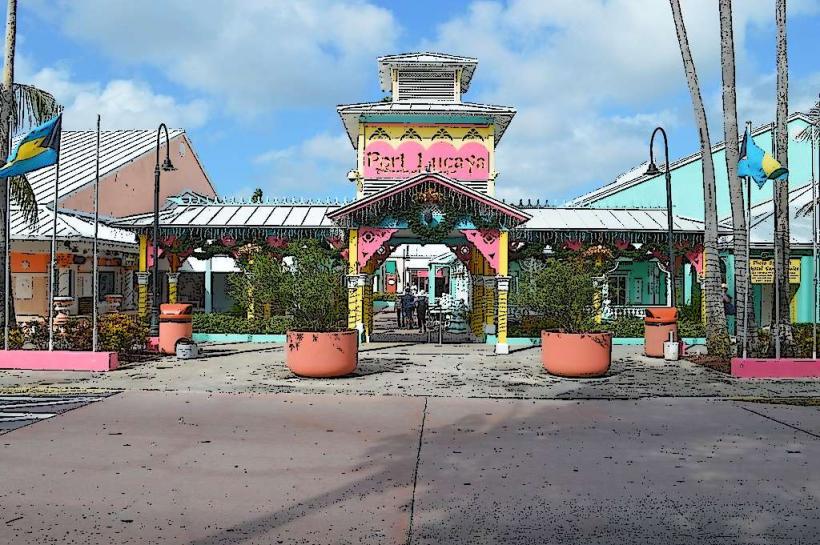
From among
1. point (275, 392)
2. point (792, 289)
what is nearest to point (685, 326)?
point (792, 289)

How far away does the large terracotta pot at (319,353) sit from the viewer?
13195mm

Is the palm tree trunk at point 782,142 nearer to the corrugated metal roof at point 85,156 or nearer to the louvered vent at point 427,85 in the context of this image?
the louvered vent at point 427,85

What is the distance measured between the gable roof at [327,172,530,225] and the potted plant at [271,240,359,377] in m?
3.55

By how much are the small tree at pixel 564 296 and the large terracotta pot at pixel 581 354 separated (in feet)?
1.58

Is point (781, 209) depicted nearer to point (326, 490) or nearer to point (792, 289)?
point (792, 289)

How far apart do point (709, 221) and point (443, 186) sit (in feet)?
20.8

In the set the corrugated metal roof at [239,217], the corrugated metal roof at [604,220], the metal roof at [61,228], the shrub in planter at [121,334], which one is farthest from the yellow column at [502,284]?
the metal roof at [61,228]

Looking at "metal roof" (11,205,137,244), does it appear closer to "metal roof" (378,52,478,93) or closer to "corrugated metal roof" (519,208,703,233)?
"metal roof" (378,52,478,93)

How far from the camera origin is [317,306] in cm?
1370

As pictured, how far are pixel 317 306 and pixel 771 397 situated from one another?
7711 millimetres

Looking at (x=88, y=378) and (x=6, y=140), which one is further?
(x=6, y=140)

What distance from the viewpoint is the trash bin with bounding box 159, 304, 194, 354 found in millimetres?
17125

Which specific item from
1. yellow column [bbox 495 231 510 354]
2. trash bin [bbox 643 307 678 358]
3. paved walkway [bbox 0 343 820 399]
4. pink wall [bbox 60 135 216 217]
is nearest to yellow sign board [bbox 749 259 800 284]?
trash bin [bbox 643 307 678 358]

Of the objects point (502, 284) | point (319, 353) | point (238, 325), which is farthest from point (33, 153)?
point (502, 284)
